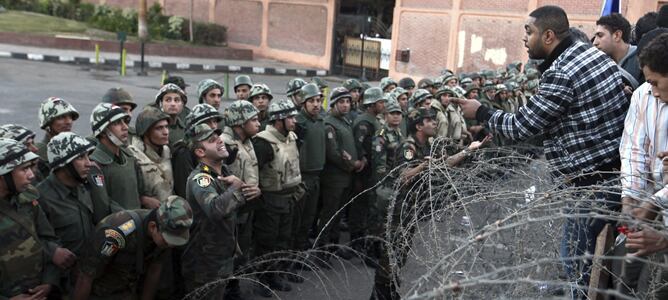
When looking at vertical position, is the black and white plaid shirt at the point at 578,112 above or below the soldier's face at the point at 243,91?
above

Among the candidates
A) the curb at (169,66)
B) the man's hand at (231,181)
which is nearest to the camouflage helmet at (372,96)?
the man's hand at (231,181)

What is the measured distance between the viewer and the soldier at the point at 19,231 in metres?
3.54

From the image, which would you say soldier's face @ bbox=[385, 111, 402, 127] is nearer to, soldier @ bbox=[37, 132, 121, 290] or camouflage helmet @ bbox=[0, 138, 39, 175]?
soldier @ bbox=[37, 132, 121, 290]

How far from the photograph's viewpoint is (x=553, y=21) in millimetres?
3811

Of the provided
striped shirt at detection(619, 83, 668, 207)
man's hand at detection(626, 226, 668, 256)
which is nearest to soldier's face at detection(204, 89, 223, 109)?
striped shirt at detection(619, 83, 668, 207)

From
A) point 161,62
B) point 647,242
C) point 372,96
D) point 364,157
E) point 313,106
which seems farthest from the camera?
point 161,62

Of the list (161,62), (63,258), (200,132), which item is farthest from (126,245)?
(161,62)

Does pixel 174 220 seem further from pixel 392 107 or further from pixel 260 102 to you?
pixel 392 107

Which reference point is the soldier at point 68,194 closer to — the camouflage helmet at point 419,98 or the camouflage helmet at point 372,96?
the camouflage helmet at point 372,96

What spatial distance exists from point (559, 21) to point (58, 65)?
809 inches

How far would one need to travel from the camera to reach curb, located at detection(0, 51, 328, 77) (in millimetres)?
22281

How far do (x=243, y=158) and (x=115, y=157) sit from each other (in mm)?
1192

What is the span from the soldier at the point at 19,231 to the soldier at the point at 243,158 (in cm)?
196

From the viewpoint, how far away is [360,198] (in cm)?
749
